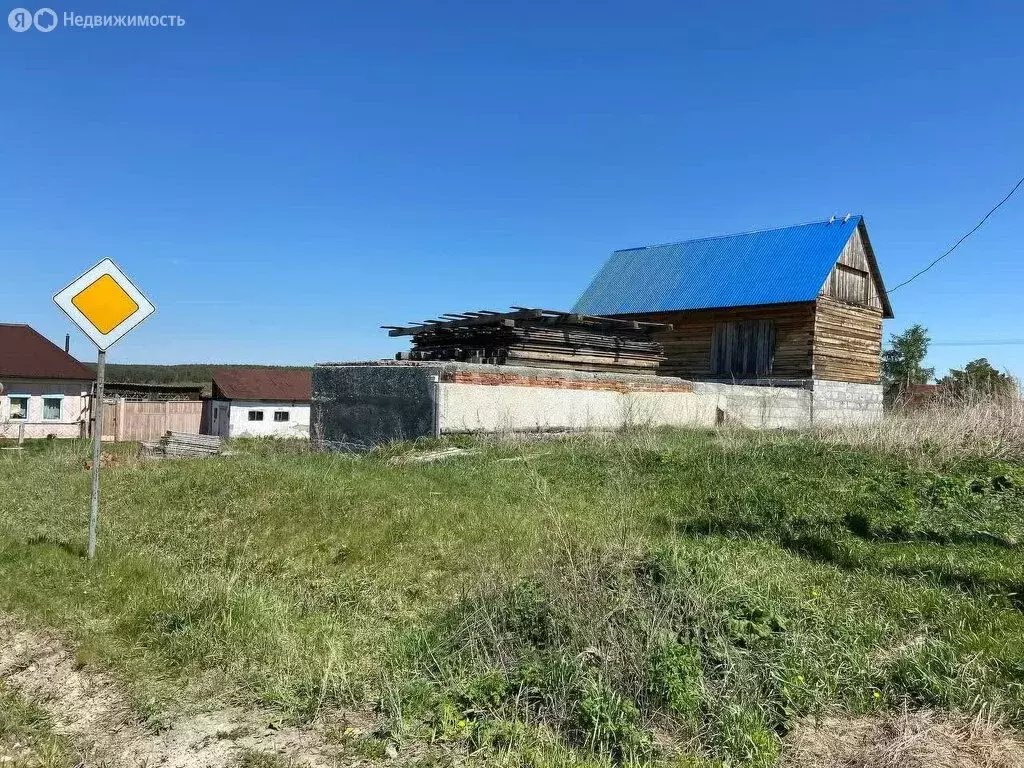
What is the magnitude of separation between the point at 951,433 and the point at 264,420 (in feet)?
115

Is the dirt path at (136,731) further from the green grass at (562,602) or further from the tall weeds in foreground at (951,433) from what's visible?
the tall weeds in foreground at (951,433)

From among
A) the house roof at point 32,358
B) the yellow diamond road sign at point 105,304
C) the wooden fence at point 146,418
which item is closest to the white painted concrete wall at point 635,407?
the yellow diamond road sign at point 105,304

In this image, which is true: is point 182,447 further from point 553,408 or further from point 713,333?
point 713,333

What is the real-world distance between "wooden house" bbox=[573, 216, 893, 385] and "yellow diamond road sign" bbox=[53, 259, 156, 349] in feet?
64.6

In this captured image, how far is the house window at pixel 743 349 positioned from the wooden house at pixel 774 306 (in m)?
0.03

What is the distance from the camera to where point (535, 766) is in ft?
10.3

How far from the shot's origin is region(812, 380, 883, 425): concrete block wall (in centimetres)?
2214

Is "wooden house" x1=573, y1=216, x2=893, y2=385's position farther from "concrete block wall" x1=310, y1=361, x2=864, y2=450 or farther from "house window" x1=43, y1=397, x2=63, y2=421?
"house window" x1=43, y1=397, x2=63, y2=421

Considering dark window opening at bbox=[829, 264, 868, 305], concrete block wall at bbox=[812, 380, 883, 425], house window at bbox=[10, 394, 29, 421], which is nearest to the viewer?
concrete block wall at bbox=[812, 380, 883, 425]

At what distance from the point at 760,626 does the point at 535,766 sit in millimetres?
1656

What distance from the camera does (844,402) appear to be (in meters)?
23.2

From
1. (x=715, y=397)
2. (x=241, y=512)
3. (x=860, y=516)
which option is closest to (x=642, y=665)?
(x=860, y=516)

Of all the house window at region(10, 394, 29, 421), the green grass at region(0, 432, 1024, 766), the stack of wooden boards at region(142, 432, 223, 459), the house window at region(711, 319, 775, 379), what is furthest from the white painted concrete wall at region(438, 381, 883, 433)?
the house window at region(10, 394, 29, 421)

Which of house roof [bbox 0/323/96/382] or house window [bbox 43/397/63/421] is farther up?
house roof [bbox 0/323/96/382]
